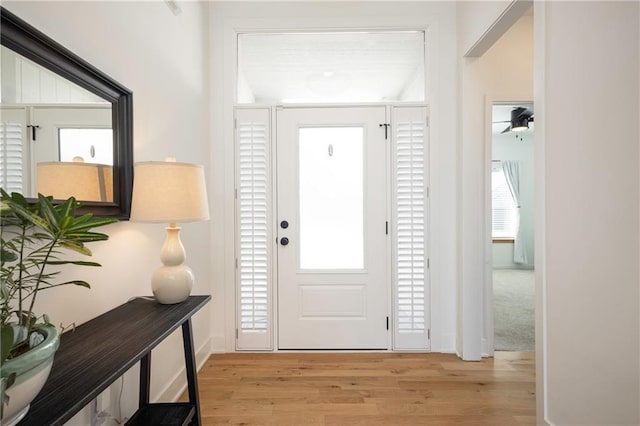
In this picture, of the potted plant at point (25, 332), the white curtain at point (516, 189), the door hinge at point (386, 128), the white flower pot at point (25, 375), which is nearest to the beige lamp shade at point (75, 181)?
the potted plant at point (25, 332)

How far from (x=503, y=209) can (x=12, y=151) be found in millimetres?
7366

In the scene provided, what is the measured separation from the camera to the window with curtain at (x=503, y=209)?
6418 mm

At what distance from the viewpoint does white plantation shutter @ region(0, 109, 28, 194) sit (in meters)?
0.90

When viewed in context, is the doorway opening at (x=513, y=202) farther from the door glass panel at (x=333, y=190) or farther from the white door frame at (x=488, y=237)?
the door glass panel at (x=333, y=190)

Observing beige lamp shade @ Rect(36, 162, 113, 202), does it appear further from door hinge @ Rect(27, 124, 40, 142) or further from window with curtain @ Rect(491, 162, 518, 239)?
window with curtain @ Rect(491, 162, 518, 239)

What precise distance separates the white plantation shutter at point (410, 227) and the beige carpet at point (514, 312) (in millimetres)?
818

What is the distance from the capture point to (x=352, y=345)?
2619mm

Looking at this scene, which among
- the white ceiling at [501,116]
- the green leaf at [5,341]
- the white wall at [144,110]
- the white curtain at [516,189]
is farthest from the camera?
the white curtain at [516,189]

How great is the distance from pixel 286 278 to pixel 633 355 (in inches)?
82.0

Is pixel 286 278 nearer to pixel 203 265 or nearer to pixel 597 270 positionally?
pixel 203 265

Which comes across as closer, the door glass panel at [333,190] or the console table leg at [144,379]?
the console table leg at [144,379]

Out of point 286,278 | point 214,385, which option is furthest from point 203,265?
point 214,385

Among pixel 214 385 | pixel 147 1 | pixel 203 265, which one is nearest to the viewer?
pixel 147 1

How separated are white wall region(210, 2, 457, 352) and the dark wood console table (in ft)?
3.62
